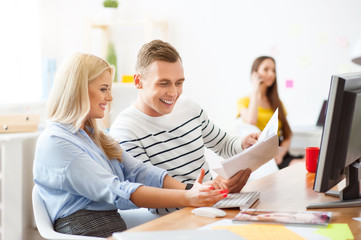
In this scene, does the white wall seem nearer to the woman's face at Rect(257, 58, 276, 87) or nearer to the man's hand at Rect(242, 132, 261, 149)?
the woman's face at Rect(257, 58, 276, 87)

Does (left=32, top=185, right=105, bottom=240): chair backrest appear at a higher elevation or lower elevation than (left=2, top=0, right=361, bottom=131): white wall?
lower

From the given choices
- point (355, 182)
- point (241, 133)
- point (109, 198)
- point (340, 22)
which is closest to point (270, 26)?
point (340, 22)

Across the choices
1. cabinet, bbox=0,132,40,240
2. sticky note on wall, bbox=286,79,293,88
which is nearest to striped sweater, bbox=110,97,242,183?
cabinet, bbox=0,132,40,240

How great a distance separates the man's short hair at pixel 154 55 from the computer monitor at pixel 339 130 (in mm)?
715

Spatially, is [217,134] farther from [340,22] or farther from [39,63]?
[39,63]

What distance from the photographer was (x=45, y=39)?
14.9 feet

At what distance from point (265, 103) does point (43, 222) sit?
105 inches

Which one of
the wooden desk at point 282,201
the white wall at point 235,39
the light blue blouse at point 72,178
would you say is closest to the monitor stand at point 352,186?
the wooden desk at point 282,201

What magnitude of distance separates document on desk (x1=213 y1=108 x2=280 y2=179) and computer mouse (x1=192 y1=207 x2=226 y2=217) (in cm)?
10

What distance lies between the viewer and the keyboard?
56.0 inches

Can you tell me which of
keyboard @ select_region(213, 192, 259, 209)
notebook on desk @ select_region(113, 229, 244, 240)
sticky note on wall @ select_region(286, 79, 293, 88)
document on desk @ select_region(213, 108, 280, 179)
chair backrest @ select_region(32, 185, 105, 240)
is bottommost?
chair backrest @ select_region(32, 185, 105, 240)

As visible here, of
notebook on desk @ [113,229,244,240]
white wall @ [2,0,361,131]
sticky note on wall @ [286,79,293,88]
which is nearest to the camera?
notebook on desk @ [113,229,244,240]

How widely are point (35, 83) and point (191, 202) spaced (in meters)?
3.12

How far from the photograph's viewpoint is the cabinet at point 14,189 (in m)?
2.72
